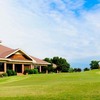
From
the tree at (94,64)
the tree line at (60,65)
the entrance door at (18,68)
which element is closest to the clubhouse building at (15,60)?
the entrance door at (18,68)

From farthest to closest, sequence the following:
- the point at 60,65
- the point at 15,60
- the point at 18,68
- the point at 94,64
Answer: the point at 60,65, the point at 94,64, the point at 18,68, the point at 15,60

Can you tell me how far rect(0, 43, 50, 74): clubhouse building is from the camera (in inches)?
1971

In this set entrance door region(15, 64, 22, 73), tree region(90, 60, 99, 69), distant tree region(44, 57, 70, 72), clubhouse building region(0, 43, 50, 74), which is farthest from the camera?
distant tree region(44, 57, 70, 72)

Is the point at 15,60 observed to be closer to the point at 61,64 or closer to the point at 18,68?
the point at 18,68

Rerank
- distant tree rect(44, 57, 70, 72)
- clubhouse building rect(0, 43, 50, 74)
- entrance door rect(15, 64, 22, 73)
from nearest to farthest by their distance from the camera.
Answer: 1. clubhouse building rect(0, 43, 50, 74)
2. entrance door rect(15, 64, 22, 73)
3. distant tree rect(44, 57, 70, 72)

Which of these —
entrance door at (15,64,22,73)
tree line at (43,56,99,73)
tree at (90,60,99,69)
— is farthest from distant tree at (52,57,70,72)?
entrance door at (15,64,22,73)

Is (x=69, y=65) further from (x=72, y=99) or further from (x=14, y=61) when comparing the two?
(x=72, y=99)

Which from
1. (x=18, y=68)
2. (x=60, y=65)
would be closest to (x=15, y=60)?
(x=18, y=68)

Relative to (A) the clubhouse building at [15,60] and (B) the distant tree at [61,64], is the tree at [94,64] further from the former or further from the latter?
(A) the clubhouse building at [15,60]

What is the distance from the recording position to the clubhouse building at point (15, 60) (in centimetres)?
5005

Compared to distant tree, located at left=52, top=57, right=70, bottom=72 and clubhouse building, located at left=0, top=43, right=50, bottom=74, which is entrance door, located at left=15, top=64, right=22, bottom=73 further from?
distant tree, located at left=52, top=57, right=70, bottom=72

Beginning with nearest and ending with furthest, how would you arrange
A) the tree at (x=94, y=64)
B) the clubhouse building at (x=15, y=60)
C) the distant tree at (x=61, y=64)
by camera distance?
the clubhouse building at (x=15, y=60) → the tree at (x=94, y=64) → the distant tree at (x=61, y=64)

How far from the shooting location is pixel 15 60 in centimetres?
5266

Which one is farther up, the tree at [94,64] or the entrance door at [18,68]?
the tree at [94,64]
